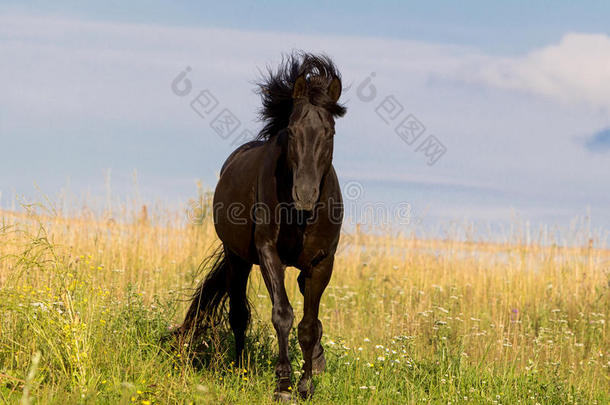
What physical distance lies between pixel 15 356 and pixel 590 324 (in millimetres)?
8803

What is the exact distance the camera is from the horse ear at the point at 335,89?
5.29 meters

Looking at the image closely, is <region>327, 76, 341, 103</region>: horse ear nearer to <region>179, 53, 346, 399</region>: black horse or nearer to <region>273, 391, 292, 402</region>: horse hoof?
<region>179, 53, 346, 399</region>: black horse

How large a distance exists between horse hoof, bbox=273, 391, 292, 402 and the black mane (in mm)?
2493

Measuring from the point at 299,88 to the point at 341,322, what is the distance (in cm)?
488

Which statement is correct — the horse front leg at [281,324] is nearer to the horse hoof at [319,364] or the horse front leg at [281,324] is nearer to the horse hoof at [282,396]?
the horse hoof at [282,396]

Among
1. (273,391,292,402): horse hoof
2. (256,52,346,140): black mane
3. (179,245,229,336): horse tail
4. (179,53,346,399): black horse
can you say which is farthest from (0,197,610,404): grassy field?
(256,52,346,140): black mane

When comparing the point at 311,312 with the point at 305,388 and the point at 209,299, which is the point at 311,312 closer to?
the point at 305,388

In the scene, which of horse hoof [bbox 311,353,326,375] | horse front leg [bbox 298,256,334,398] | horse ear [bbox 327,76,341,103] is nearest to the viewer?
horse ear [bbox 327,76,341,103]

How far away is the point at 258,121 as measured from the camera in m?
6.30

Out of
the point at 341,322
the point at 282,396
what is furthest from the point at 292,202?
the point at 341,322

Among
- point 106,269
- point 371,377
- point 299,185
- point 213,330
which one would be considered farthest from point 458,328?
point 106,269

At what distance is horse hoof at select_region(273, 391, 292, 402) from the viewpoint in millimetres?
5121

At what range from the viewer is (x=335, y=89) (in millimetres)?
5309

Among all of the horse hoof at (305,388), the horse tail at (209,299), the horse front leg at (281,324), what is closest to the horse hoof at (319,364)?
the horse hoof at (305,388)
